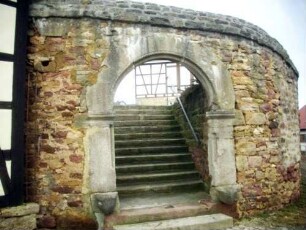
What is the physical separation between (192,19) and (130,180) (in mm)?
3151

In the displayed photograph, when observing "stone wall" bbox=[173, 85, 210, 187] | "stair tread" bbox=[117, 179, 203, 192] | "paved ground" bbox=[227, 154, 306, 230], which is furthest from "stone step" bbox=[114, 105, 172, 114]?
"paved ground" bbox=[227, 154, 306, 230]

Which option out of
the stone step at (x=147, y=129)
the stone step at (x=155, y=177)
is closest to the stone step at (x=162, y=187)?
the stone step at (x=155, y=177)

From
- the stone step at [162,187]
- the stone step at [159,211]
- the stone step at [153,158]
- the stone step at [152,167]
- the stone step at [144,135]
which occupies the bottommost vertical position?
the stone step at [159,211]

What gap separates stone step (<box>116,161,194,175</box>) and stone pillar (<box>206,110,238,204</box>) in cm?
143

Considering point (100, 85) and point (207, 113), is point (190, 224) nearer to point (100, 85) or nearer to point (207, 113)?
point (207, 113)

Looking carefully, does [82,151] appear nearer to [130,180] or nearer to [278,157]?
[130,180]

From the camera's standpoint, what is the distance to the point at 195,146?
6.12m

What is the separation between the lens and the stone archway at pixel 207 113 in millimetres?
4281

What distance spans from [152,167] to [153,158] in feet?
1.05

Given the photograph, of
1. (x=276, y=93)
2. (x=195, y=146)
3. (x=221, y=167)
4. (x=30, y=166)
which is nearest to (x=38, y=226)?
(x=30, y=166)

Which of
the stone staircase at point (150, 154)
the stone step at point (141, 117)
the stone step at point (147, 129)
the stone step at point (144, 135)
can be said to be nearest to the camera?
the stone staircase at point (150, 154)

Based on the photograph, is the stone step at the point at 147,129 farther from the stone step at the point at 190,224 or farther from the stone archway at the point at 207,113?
the stone step at the point at 190,224

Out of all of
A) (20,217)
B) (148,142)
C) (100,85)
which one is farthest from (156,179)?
(20,217)

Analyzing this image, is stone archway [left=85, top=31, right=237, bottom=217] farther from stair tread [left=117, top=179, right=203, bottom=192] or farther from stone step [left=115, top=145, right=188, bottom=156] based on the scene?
stone step [left=115, top=145, right=188, bottom=156]
